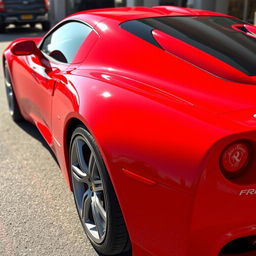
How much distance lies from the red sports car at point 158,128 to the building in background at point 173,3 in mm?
10028

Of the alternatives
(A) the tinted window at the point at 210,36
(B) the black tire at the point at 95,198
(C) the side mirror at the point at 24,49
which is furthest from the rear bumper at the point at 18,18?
(B) the black tire at the point at 95,198

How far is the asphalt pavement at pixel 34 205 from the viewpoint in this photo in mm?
2602

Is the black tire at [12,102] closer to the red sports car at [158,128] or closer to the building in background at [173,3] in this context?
the red sports car at [158,128]

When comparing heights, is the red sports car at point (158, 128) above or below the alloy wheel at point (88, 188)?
above

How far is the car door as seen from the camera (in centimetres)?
311

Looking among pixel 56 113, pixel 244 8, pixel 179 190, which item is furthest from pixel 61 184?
pixel 244 8

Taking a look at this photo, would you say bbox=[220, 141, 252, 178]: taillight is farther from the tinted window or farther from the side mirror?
the side mirror

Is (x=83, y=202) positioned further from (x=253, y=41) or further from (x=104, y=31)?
(x=253, y=41)

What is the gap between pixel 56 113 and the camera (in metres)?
2.92

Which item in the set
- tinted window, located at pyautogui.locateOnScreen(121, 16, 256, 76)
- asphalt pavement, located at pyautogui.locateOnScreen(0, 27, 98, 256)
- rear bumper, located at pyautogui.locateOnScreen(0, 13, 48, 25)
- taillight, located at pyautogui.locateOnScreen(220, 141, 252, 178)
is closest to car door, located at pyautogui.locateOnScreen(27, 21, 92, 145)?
asphalt pavement, located at pyautogui.locateOnScreen(0, 27, 98, 256)

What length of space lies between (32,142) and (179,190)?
2.94m

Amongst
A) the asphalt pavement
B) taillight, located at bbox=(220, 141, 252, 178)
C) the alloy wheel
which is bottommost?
the asphalt pavement

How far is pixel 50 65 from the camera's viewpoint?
132 inches

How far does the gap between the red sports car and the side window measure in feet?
0.06
